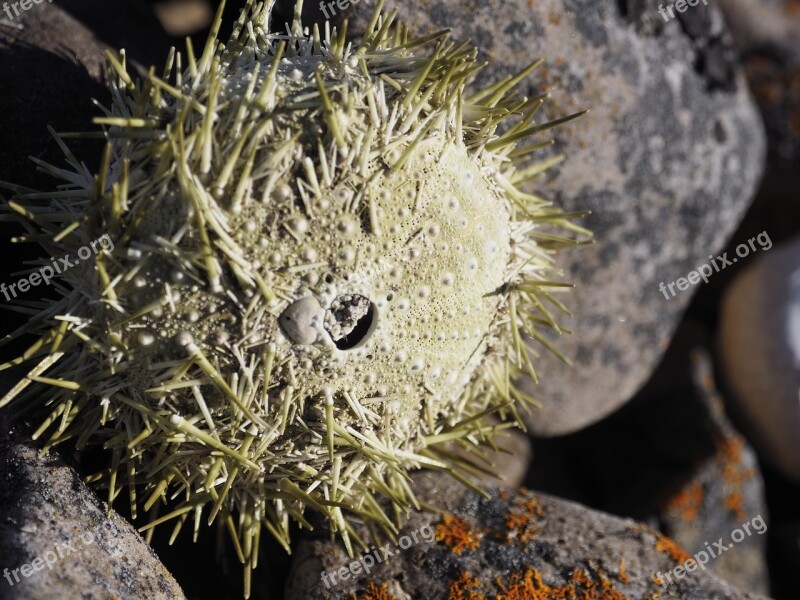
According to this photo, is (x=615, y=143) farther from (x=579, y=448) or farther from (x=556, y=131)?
(x=579, y=448)

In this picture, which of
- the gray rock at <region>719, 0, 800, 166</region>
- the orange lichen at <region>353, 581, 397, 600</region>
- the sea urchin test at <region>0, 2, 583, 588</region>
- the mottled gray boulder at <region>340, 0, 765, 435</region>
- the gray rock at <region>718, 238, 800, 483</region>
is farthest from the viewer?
the gray rock at <region>719, 0, 800, 166</region>

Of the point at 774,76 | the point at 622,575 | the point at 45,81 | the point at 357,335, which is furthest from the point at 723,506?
the point at 45,81

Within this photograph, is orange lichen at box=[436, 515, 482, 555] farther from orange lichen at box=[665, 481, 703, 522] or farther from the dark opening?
orange lichen at box=[665, 481, 703, 522]

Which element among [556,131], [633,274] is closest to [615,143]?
[556,131]

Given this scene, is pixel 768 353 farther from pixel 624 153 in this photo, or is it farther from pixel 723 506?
pixel 624 153

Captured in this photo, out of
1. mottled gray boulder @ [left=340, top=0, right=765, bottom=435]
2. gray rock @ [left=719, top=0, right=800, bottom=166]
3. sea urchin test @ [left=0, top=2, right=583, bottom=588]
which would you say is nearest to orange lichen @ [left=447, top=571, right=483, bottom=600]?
sea urchin test @ [left=0, top=2, right=583, bottom=588]

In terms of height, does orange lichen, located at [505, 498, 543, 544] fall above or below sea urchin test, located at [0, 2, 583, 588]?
below

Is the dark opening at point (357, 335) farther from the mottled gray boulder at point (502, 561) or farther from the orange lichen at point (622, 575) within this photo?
the orange lichen at point (622, 575)
